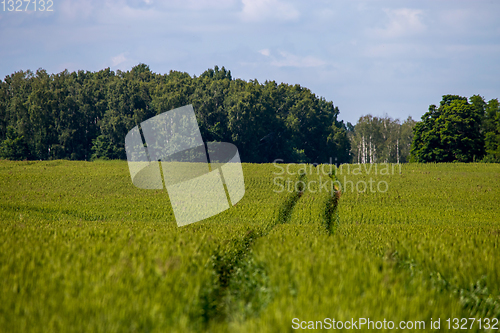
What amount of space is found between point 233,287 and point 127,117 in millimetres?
69045

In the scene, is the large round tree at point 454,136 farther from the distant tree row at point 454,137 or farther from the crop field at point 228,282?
the crop field at point 228,282

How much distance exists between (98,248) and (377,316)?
5223 millimetres

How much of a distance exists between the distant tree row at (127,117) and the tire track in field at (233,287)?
63915mm

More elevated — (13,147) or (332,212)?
(13,147)

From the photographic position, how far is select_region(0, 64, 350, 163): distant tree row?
69.4 meters

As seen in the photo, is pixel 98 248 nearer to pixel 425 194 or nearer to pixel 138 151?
pixel 425 194

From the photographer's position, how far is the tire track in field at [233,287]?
19.7 feet

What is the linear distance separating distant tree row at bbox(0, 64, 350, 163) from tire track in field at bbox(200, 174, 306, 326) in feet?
210

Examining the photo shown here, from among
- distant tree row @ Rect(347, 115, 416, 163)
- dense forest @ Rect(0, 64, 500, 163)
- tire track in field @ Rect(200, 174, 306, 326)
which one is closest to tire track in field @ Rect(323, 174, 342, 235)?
tire track in field @ Rect(200, 174, 306, 326)

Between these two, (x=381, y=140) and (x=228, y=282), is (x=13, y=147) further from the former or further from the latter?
(x=381, y=140)

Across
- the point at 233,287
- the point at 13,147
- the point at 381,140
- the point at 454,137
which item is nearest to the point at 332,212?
the point at 233,287

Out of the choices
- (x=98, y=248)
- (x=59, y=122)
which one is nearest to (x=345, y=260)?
(x=98, y=248)

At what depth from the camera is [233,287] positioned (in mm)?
7570

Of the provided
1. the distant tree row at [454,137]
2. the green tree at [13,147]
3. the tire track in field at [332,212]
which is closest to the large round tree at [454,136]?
the distant tree row at [454,137]
